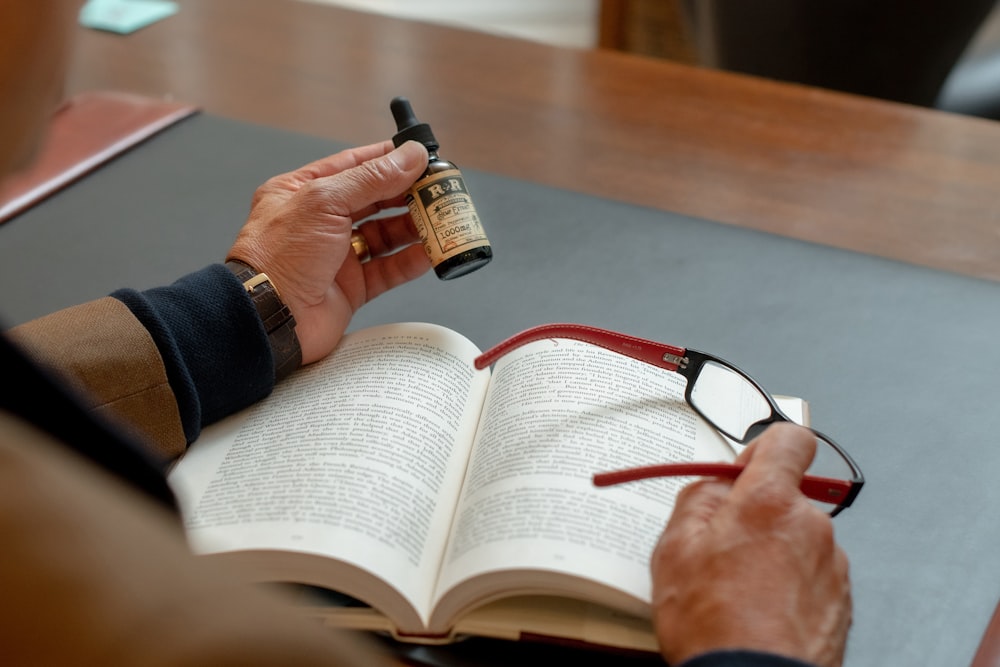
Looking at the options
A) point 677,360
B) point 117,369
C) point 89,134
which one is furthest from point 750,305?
point 89,134

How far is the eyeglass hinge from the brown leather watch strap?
32 cm

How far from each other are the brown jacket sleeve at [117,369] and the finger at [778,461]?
0.43m

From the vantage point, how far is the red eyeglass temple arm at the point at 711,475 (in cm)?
66

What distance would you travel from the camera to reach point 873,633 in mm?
645

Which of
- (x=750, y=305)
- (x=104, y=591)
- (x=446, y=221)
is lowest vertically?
(x=750, y=305)

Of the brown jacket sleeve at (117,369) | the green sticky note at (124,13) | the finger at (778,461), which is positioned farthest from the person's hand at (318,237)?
the green sticky note at (124,13)

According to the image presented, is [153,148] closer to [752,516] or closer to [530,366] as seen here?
[530,366]

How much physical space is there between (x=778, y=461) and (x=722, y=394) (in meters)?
0.14

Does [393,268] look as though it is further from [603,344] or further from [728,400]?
[728,400]

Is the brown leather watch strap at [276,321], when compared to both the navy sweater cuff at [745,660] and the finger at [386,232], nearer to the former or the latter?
the finger at [386,232]

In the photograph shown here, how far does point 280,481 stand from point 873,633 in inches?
16.6

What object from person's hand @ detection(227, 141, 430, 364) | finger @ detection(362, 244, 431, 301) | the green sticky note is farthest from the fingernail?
the green sticky note

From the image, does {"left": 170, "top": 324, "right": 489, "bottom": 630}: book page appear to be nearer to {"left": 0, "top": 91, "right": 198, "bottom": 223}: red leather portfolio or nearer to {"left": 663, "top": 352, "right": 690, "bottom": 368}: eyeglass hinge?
{"left": 663, "top": 352, "right": 690, "bottom": 368}: eyeglass hinge

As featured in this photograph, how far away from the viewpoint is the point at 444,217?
0.84m
